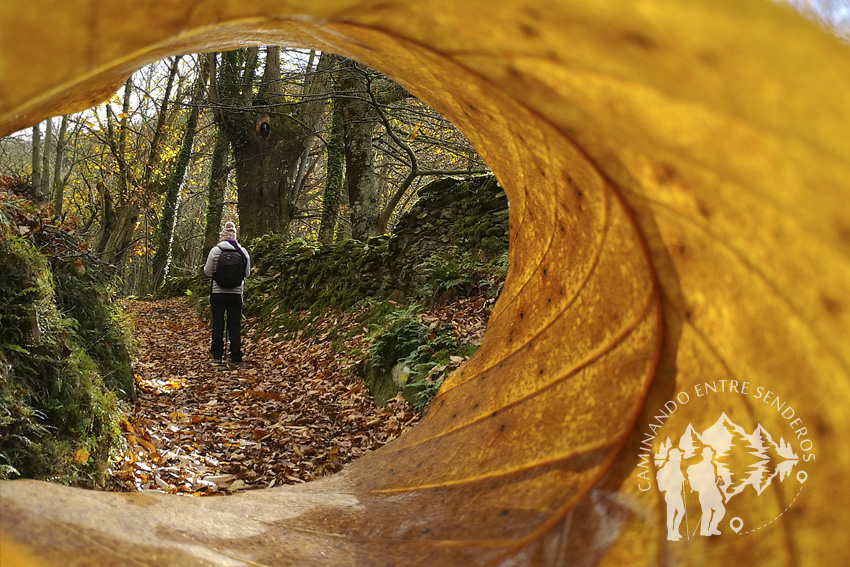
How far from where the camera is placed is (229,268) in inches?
316

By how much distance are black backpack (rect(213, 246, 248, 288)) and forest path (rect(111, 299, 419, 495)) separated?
51.8 inches

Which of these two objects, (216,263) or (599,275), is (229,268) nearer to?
(216,263)

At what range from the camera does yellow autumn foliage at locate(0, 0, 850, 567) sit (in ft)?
1.51

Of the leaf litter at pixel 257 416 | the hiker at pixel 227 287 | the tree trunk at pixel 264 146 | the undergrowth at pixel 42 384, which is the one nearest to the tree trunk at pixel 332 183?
the tree trunk at pixel 264 146

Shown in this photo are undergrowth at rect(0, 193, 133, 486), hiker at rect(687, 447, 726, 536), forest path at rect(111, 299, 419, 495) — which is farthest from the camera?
forest path at rect(111, 299, 419, 495)

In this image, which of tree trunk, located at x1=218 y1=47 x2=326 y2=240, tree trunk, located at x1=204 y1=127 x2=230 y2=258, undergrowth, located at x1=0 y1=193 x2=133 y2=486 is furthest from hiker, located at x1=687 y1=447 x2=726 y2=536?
tree trunk, located at x1=204 y1=127 x2=230 y2=258

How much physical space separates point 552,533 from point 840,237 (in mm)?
667

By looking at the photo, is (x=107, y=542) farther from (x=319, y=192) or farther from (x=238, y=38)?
(x=319, y=192)

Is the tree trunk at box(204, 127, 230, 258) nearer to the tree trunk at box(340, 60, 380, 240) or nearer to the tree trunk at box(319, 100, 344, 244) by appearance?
the tree trunk at box(319, 100, 344, 244)

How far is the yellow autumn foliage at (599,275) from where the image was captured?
460mm

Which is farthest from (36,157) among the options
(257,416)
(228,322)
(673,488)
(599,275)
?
(673,488)

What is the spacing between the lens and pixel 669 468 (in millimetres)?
887

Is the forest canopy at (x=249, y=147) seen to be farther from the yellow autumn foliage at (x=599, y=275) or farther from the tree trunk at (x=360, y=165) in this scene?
the yellow autumn foliage at (x=599, y=275)

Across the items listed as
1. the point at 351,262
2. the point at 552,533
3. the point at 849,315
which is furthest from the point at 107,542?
the point at 351,262
